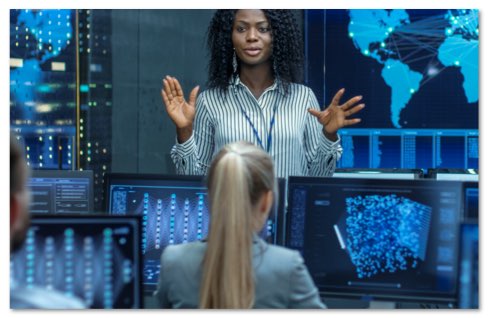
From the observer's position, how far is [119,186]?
273 cm

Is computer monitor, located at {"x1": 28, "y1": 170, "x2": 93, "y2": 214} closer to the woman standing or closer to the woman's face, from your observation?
the woman standing

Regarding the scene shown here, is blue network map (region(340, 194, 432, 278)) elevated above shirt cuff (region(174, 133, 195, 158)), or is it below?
below

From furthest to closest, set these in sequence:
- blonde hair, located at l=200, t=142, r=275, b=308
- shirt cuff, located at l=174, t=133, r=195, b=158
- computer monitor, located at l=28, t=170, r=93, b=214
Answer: shirt cuff, located at l=174, t=133, r=195, b=158
computer monitor, located at l=28, t=170, r=93, b=214
blonde hair, located at l=200, t=142, r=275, b=308

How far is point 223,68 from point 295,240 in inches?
38.3

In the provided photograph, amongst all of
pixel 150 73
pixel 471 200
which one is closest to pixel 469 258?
pixel 471 200

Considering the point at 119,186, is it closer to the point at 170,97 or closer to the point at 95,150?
the point at 170,97

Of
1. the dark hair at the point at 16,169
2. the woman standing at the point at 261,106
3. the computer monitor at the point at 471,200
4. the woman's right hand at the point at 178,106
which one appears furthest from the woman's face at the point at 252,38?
the dark hair at the point at 16,169

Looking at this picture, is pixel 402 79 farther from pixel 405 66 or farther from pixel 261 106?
pixel 261 106

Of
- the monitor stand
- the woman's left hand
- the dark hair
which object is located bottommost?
the monitor stand

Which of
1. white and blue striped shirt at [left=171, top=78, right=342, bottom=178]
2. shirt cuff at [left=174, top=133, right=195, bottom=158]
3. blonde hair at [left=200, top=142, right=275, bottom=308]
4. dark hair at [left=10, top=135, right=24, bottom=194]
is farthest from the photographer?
white and blue striped shirt at [left=171, top=78, right=342, bottom=178]

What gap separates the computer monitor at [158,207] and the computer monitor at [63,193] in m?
0.19

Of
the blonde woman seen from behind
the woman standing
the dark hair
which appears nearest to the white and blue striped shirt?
the woman standing

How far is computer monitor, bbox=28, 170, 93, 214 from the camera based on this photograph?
9.46 feet

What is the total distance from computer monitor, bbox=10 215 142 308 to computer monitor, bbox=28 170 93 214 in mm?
733
